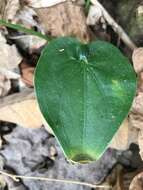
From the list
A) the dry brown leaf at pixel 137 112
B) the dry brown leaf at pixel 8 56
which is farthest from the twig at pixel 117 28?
the dry brown leaf at pixel 8 56

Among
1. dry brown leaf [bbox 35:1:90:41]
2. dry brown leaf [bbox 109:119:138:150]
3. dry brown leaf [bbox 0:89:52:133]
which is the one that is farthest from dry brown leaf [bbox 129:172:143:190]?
dry brown leaf [bbox 35:1:90:41]

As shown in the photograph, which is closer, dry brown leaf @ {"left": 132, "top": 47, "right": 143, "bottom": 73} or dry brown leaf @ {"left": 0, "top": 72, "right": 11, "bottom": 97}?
dry brown leaf @ {"left": 132, "top": 47, "right": 143, "bottom": 73}

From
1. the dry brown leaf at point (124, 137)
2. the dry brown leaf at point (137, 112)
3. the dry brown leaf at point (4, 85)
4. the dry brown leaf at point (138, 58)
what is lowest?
the dry brown leaf at point (124, 137)

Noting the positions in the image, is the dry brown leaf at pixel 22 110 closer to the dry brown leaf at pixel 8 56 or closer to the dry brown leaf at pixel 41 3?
the dry brown leaf at pixel 8 56

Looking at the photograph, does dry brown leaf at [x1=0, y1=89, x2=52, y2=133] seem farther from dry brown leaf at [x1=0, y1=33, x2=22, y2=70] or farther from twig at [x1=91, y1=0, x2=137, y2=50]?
twig at [x1=91, y1=0, x2=137, y2=50]

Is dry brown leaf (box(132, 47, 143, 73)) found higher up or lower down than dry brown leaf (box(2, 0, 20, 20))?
lower down

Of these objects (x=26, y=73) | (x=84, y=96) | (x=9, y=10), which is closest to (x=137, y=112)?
(x=84, y=96)
